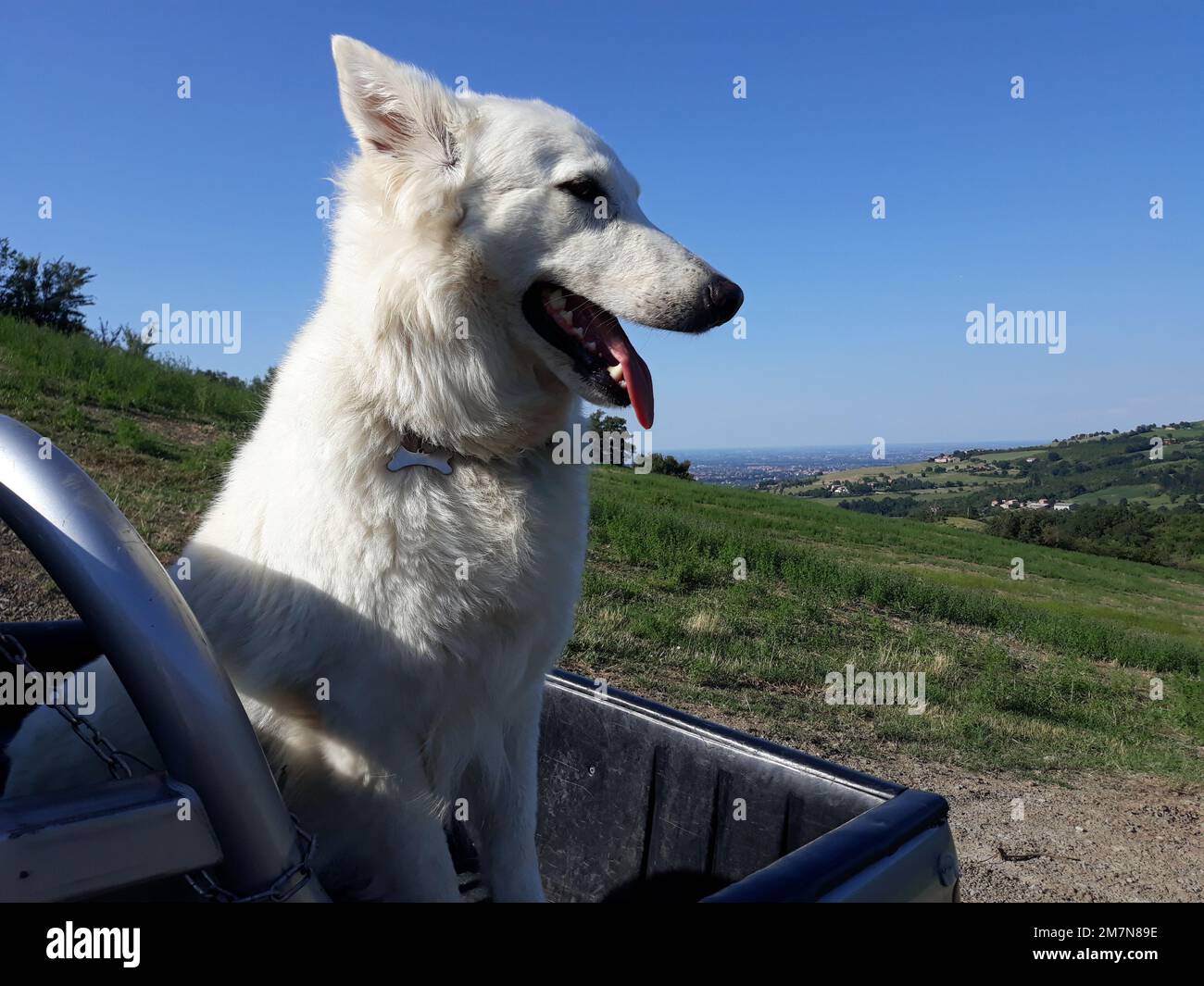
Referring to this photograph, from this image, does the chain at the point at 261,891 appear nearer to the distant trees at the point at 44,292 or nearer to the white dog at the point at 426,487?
the white dog at the point at 426,487

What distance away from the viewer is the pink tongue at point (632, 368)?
7.32ft

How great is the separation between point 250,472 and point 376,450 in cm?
36

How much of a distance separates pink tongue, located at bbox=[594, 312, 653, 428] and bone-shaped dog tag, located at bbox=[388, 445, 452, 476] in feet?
1.70

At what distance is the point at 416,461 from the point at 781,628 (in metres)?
6.46

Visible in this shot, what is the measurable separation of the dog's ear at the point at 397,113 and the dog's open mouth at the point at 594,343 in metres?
0.43

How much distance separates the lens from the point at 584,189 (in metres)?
2.33

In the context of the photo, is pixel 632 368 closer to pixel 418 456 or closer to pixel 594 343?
pixel 594 343

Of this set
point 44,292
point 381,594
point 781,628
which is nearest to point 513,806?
point 381,594

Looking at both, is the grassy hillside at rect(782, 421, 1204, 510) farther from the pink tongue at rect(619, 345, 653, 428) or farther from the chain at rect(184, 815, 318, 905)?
the chain at rect(184, 815, 318, 905)

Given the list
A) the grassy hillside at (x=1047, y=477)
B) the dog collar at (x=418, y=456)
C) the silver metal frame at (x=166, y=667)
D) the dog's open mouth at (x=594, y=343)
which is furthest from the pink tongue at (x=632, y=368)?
the grassy hillside at (x=1047, y=477)

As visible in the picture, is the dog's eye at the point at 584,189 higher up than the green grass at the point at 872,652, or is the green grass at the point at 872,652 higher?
the dog's eye at the point at 584,189

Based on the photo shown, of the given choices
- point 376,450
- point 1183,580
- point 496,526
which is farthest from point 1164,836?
point 1183,580
